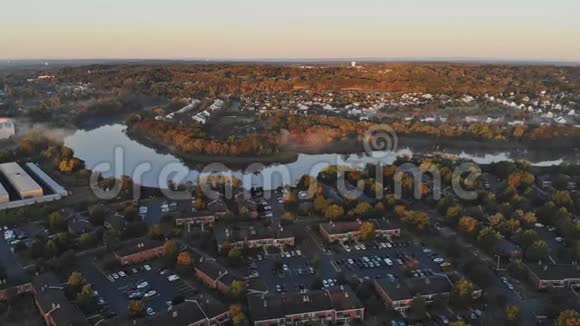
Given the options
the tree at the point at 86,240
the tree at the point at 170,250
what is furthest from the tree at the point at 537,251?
the tree at the point at 86,240

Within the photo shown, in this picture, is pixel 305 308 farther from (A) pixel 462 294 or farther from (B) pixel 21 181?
(B) pixel 21 181

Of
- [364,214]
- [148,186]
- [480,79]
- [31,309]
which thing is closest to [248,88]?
[480,79]

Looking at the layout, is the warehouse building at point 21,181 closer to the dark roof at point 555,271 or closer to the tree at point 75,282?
the tree at point 75,282

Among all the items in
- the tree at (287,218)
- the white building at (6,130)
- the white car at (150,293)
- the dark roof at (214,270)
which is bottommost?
the white car at (150,293)

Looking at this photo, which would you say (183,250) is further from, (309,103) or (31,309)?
(309,103)

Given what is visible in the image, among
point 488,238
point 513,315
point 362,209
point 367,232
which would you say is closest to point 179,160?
point 362,209
